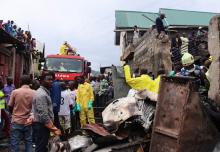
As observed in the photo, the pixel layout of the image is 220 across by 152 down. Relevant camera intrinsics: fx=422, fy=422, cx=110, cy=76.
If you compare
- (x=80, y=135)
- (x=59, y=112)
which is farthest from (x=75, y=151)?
(x=59, y=112)

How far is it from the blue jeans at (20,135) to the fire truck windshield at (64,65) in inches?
424

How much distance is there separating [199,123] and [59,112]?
536 centimetres

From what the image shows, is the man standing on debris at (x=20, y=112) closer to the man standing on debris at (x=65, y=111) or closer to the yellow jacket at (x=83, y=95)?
the man standing on debris at (x=65, y=111)

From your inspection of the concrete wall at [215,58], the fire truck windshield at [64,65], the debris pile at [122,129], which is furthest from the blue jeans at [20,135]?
the fire truck windshield at [64,65]

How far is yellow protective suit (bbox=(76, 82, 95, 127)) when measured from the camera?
37.9 ft

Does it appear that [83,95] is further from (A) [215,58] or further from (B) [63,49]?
(B) [63,49]

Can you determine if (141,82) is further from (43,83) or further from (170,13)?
(170,13)

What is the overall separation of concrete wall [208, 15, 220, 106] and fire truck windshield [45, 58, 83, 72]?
38.6 ft

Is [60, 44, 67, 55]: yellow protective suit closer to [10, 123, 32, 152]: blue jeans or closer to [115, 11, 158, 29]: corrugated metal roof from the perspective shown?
[115, 11, 158, 29]: corrugated metal roof

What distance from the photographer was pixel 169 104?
6199 millimetres

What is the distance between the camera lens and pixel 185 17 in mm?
28984

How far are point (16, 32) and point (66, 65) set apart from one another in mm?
2867

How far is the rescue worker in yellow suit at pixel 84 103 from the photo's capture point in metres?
11.5

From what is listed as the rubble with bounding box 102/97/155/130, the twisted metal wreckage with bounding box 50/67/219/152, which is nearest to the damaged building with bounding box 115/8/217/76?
the rubble with bounding box 102/97/155/130
